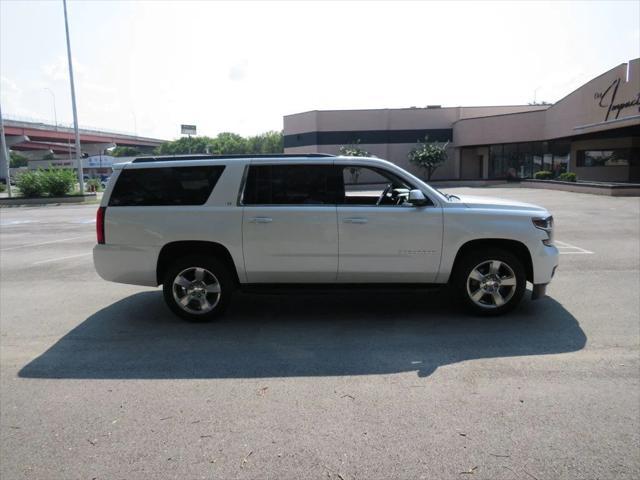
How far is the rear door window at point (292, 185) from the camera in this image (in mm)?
5656

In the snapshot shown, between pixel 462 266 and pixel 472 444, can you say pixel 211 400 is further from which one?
pixel 462 266

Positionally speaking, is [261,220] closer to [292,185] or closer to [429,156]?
[292,185]

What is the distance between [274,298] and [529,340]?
129 inches

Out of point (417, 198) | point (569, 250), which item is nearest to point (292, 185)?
point (417, 198)

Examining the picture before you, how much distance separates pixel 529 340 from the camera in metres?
5.07

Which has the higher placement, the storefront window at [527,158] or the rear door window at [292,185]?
the storefront window at [527,158]

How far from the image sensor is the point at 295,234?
554cm

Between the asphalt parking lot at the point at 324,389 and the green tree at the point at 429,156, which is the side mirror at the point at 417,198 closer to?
Answer: the asphalt parking lot at the point at 324,389

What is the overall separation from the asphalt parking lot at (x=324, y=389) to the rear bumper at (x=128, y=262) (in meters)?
0.59

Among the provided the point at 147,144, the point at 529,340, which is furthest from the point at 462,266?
the point at 147,144

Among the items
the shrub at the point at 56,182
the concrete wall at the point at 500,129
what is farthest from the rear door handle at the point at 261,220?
the concrete wall at the point at 500,129

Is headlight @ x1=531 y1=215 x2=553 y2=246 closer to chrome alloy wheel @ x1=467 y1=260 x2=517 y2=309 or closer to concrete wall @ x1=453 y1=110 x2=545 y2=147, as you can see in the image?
chrome alloy wheel @ x1=467 y1=260 x2=517 y2=309

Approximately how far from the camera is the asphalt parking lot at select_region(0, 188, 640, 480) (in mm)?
3061

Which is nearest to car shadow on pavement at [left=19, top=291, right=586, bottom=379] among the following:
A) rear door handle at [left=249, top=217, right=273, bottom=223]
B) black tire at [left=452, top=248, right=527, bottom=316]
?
black tire at [left=452, top=248, right=527, bottom=316]
